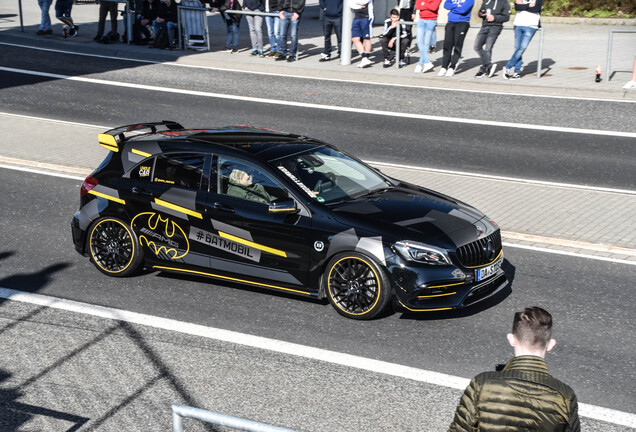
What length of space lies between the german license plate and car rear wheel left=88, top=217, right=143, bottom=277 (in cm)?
357

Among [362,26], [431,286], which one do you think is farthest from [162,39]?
[431,286]

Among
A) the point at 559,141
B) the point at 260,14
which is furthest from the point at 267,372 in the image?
the point at 260,14

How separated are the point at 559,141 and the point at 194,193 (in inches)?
363

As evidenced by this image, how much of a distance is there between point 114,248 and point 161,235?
0.63m

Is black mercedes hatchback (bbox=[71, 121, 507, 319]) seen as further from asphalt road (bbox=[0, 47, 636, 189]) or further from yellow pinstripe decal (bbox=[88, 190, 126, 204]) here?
asphalt road (bbox=[0, 47, 636, 189])

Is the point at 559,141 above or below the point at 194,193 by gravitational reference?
below

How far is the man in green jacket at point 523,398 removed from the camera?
12.9ft

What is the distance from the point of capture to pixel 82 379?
23.0ft

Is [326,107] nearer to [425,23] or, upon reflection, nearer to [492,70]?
[425,23]

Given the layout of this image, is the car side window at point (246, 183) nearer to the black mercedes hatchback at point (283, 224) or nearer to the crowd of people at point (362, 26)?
the black mercedes hatchback at point (283, 224)

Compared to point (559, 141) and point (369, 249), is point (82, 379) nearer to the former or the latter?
point (369, 249)

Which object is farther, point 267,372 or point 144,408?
point 267,372

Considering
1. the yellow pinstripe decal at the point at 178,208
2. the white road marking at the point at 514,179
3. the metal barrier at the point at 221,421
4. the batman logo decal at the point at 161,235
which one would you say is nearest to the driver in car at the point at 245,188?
the yellow pinstripe decal at the point at 178,208

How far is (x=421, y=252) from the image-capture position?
8062mm
